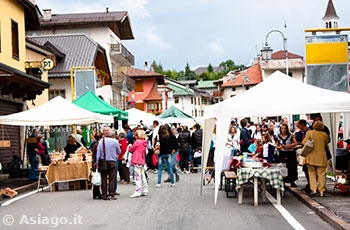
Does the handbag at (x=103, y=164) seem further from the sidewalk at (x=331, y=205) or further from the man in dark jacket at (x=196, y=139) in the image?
the man in dark jacket at (x=196, y=139)

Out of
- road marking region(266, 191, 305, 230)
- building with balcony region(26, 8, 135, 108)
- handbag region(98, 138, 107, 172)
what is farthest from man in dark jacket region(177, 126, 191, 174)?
building with balcony region(26, 8, 135, 108)

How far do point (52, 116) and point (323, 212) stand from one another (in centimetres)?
1128

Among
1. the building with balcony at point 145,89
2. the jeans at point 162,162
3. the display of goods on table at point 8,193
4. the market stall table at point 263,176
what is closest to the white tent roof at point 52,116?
the jeans at point 162,162

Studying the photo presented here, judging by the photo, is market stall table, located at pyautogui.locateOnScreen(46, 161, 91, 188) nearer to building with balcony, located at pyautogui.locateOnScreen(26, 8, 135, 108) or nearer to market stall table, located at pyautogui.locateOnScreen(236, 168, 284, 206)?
market stall table, located at pyautogui.locateOnScreen(236, 168, 284, 206)

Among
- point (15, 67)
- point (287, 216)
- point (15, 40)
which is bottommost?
point (287, 216)

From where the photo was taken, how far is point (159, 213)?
1231cm

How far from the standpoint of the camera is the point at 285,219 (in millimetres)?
11148

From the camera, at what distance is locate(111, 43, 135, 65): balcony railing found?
58.2 meters

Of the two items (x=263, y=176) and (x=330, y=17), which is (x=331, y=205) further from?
(x=330, y=17)

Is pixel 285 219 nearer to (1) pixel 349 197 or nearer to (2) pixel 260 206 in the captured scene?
(2) pixel 260 206

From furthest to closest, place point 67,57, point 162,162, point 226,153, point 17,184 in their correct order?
point 67,57 < point 17,184 < point 162,162 < point 226,153

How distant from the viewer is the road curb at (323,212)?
32.2 feet

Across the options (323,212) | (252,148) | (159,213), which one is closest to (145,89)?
(252,148)

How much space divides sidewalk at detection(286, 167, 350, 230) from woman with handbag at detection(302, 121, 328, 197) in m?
0.28
